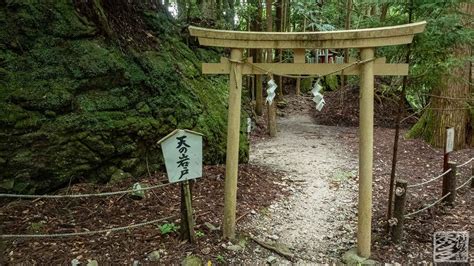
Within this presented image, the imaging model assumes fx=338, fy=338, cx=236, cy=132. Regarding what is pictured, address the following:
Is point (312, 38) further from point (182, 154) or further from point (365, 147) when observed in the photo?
point (182, 154)

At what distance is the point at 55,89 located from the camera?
180 inches

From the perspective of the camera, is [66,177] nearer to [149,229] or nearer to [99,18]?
[149,229]

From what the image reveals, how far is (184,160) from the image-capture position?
3598 mm

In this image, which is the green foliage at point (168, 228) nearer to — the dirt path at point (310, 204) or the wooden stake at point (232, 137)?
the wooden stake at point (232, 137)

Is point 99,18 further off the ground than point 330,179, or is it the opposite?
point 99,18

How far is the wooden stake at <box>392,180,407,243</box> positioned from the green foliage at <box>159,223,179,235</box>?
102 inches

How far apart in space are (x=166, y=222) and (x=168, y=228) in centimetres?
22

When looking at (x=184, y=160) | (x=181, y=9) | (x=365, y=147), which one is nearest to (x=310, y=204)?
(x=365, y=147)

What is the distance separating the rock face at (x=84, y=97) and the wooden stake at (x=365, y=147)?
2.97 m

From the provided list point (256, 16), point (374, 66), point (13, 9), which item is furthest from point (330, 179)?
point (256, 16)

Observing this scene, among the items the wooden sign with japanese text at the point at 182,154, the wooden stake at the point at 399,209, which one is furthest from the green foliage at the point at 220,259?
the wooden stake at the point at 399,209

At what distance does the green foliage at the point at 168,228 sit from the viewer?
12.8 ft

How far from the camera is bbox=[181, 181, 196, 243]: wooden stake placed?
145 inches

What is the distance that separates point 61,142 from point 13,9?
Answer: 2.00 m
